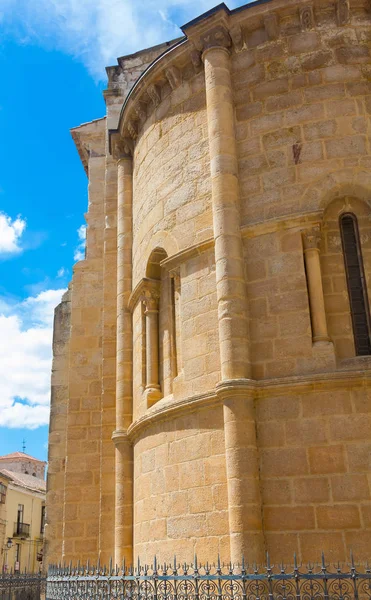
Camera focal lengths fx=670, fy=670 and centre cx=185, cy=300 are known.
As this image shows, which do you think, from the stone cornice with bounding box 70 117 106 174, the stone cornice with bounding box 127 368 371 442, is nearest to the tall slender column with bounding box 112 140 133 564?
the stone cornice with bounding box 127 368 371 442

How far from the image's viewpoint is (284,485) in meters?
7.36

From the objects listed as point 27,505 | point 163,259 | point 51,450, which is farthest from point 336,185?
point 27,505

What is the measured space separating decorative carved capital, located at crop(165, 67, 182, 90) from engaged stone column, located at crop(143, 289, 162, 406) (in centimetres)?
321

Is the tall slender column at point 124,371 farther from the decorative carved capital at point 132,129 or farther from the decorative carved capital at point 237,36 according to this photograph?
the decorative carved capital at point 237,36

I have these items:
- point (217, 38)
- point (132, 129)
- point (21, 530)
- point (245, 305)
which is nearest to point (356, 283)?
point (245, 305)

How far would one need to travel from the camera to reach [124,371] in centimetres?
1090

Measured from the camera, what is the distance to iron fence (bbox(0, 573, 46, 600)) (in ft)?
43.2

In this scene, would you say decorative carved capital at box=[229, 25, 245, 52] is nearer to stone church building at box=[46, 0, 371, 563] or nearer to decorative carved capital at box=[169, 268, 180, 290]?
stone church building at box=[46, 0, 371, 563]

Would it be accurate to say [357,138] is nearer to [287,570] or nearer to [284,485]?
[284,485]

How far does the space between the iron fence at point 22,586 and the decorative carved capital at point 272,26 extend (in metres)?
10.7

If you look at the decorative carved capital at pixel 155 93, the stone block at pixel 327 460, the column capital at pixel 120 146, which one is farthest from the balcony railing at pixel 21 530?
the stone block at pixel 327 460

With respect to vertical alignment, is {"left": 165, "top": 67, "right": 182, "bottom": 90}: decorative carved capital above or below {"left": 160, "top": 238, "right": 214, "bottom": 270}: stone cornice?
above

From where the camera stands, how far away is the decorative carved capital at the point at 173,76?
10.2 meters

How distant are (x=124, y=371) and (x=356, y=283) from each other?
14.1 ft
